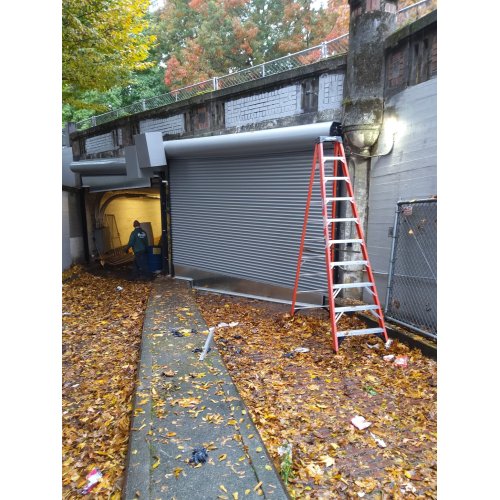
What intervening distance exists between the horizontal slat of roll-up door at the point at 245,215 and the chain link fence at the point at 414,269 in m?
1.65

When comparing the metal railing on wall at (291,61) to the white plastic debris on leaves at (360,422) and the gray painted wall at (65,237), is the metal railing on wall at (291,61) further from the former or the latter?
the white plastic debris on leaves at (360,422)

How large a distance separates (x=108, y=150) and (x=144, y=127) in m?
2.39

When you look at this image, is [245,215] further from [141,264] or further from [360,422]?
[360,422]

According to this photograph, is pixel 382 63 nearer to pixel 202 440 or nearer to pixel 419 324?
pixel 419 324

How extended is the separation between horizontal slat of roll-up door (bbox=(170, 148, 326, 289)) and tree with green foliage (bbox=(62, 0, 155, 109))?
3.47 metres

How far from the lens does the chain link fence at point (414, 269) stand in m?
5.17

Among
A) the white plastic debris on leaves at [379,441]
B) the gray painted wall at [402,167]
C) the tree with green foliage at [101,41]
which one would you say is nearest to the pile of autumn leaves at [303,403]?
the white plastic debris on leaves at [379,441]

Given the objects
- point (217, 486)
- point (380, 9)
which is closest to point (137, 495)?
point (217, 486)

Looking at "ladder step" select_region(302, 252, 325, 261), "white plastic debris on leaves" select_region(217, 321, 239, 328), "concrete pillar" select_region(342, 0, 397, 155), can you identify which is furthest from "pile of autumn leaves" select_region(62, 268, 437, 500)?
"concrete pillar" select_region(342, 0, 397, 155)

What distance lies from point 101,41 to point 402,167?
7.96 m

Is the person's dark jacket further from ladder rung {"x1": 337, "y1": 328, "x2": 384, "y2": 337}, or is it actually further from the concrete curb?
ladder rung {"x1": 337, "y1": 328, "x2": 384, "y2": 337}

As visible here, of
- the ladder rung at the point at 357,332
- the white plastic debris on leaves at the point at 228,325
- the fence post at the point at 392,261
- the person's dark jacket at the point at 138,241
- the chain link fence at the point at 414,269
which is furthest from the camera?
the person's dark jacket at the point at 138,241

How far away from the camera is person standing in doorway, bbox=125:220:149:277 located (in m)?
10.7

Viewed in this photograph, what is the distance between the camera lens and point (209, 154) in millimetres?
8609
